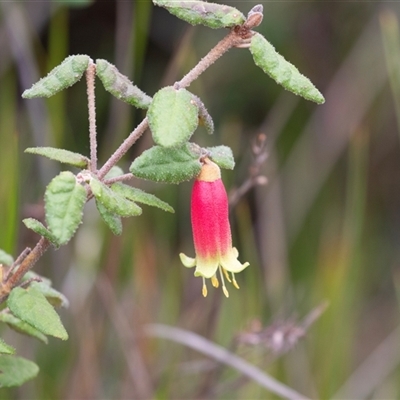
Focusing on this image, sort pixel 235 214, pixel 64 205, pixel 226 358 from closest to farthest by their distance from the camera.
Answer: pixel 64 205
pixel 226 358
pixel 235 214

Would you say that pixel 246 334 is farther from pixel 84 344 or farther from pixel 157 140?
pixel 157 140

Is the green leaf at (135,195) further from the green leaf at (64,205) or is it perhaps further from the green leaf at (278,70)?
the green leaf at (278,70)

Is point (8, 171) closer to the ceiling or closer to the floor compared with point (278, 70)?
closer to the floor

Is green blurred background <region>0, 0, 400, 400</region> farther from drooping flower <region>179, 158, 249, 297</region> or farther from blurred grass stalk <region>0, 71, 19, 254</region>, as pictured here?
drooping flower <region>179, 158, 249, 297</region>

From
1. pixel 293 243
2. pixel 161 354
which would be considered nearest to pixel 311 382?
pixel 161 354

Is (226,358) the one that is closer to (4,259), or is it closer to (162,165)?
(4,259)

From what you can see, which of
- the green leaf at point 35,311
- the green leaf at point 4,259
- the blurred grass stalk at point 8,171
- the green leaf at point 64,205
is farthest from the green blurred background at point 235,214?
the green leaf at point 64,205

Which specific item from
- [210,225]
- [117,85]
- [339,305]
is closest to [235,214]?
[339,305]

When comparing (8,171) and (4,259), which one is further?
(8,171)

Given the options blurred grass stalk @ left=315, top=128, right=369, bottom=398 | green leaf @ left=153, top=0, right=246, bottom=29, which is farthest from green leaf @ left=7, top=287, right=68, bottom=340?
blurred grass stalk @ left=315, top=128, right=369, bottom=398
